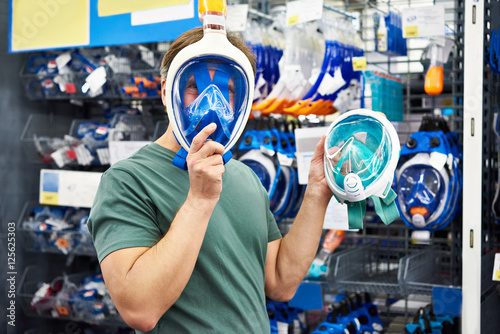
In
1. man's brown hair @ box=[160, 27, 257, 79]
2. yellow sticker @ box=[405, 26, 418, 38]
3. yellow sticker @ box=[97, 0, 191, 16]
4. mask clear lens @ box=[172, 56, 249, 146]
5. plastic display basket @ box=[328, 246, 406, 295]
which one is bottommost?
plastic display basket @ box=[328, 246, 406, 295]

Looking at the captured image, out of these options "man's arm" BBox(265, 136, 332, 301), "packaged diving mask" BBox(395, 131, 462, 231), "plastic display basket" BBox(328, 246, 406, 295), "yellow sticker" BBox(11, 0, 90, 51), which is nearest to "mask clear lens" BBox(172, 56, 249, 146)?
"man's arm" BBox(265, 136, 332, 301)

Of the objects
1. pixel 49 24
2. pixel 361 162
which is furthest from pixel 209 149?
pixel 49 24

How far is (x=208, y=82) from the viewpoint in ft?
4.55

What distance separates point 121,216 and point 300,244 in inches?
22.2

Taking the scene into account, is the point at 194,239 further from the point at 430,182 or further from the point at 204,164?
the point at 430,182

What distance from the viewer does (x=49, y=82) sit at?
3.68m

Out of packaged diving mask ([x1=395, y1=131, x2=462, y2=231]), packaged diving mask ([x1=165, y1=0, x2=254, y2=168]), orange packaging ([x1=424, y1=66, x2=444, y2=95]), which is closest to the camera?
packaged diving mask ([x1=165, y1=0, x2=254, y2=168])

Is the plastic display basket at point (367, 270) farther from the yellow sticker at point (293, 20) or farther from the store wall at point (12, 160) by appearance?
the store wall at point (12, 160)

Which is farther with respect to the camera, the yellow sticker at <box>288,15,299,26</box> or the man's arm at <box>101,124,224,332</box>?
the yellow sticker at <box>288,15,299,26</box>

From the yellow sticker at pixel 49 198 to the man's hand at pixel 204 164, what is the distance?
2561 mm

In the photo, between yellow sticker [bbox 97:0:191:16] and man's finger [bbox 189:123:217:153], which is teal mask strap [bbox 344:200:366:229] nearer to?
man's finger [bbox 189:123:217:153]

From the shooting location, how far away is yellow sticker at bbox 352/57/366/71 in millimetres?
2912

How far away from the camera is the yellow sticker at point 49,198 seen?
363 cm

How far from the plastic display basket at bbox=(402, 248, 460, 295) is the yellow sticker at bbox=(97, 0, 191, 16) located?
5.49 ft
